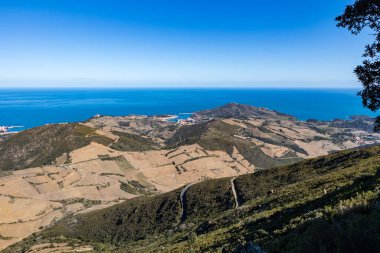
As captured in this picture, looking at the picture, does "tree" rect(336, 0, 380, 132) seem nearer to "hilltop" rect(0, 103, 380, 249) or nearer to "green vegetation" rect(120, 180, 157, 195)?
"hilltop" rect(0, 103, 380, 249)

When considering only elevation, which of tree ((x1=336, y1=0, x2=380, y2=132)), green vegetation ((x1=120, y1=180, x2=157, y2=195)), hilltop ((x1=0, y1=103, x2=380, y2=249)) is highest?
tree ((x1=336, y1=0, x2=380, y2=132))

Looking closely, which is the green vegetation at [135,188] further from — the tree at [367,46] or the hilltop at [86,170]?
the tree at [367,46]

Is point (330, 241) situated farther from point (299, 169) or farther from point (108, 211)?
point (108, 211)

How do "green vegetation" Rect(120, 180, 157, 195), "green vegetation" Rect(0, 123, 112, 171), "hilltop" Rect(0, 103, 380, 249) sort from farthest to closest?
"green vegetation" Rect(0, 123, 112, 171) → "green vegetation" Rect(120, 180, 157, 195) → "hilltop" Rect(0, 103, 380, 249)

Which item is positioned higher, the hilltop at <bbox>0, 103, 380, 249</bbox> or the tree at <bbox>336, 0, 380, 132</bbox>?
the tree at <bbox>336, 0, 380, 132</bbox>

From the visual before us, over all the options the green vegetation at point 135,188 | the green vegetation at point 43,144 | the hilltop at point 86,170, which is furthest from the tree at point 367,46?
the green vegetation at point 43,144

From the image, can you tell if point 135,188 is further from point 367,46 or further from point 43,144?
point 367,46

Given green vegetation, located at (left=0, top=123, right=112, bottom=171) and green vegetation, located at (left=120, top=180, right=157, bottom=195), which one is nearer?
green vegetation, located at (left=120, top=180, right=157, bottom=195)

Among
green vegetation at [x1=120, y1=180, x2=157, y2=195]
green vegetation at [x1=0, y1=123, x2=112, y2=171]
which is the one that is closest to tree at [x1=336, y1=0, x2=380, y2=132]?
green vegetation at [x1=120, y1=180, x2=157, y2=195]
